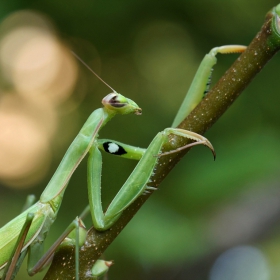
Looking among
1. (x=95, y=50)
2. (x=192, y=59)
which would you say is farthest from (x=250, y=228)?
(x=95, y=50)

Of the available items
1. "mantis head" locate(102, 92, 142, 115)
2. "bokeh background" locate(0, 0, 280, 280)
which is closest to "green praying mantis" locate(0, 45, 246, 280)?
"mantis head" locate(102, 92, 142, 115)

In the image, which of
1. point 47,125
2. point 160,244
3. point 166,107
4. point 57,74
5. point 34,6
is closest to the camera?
point 160,244

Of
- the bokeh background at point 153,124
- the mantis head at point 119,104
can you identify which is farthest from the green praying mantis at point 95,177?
the bokeh background at point 153,124

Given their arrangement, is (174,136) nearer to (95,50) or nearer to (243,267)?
(243,267)

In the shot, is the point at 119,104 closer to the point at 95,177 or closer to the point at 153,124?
the point at 95,177

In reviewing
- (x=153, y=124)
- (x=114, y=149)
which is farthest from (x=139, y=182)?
(x=153, y=124)
